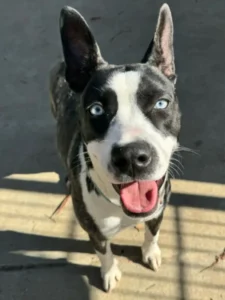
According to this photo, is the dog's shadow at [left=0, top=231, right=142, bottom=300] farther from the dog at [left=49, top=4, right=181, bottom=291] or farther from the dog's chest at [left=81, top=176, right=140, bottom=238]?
the dog's chest at [left=81, top=176, right=140, bottom=238]

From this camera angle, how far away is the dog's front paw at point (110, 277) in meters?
3.68

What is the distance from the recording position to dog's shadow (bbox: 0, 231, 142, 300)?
3.83 meters

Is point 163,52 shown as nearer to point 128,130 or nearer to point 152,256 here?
point 128,130

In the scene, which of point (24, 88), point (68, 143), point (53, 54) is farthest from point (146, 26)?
point (68, 143)

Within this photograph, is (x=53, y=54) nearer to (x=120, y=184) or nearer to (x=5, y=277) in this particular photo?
(x=5, y=277)

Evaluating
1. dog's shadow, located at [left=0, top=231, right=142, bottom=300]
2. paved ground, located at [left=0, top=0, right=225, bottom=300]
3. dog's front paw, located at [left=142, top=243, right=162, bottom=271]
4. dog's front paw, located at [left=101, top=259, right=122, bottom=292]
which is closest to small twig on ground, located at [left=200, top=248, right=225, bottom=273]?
paved ground, located at [left=0, top=0, right=225, bottom=300]

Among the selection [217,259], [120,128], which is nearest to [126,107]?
[120,128]

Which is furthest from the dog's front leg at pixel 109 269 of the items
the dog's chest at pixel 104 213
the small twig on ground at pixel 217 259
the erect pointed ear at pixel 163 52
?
the erect pointed ear at pixel 163 52

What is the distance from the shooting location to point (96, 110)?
283cm

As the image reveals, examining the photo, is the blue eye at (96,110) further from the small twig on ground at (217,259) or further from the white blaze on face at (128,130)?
the small twig on ground at (217,259)

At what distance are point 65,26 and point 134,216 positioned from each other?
110 cm

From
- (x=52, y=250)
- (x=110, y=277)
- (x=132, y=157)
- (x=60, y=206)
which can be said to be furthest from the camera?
(x=60, y=206)

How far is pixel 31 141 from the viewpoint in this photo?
478cm

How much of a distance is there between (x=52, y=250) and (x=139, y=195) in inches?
51.8
